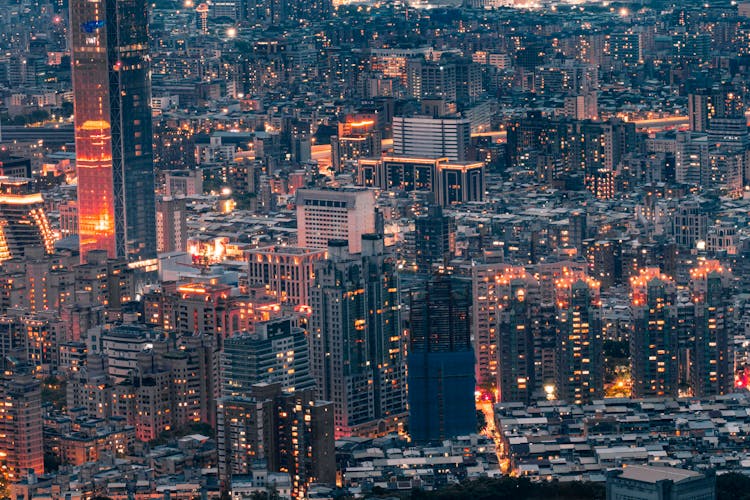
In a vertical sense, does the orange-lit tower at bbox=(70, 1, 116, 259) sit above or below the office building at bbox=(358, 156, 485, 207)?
above

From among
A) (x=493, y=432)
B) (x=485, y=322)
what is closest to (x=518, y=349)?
(x=485, y=322)

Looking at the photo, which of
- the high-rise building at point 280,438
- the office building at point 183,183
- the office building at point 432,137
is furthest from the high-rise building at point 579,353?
the office building at point 432,137

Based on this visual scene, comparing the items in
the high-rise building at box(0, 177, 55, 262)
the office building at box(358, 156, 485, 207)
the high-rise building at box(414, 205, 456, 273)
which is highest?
the high-rise building at box(0, 177, 55, 262)

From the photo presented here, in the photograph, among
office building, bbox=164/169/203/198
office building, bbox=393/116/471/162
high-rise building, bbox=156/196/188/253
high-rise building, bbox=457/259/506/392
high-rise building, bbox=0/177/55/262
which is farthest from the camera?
office building, bbox=393/116/471/162

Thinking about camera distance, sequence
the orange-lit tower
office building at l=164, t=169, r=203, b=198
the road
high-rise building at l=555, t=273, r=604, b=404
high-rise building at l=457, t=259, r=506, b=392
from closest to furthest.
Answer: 1. the road
2. high-rise building at l=555, t=273, r=604, b=404
3. high-rise building at l=457, t=259, r=506, b=392
4. the orange-lit tower
5. office building at l=164, t=169, r=203, b=198

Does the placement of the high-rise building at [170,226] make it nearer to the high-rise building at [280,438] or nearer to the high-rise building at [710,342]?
the high-rise building at [710,342]

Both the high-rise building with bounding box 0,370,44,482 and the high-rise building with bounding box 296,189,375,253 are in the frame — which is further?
the high-rise building with bounding box 296,189,375,253

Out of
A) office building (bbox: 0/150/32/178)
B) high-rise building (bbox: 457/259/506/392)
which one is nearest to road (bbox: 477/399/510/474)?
high-rise building (bbox: 457/259/506/392)

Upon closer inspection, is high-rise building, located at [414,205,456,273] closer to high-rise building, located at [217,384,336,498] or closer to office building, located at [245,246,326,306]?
office building, located at [245,246,326,306]
